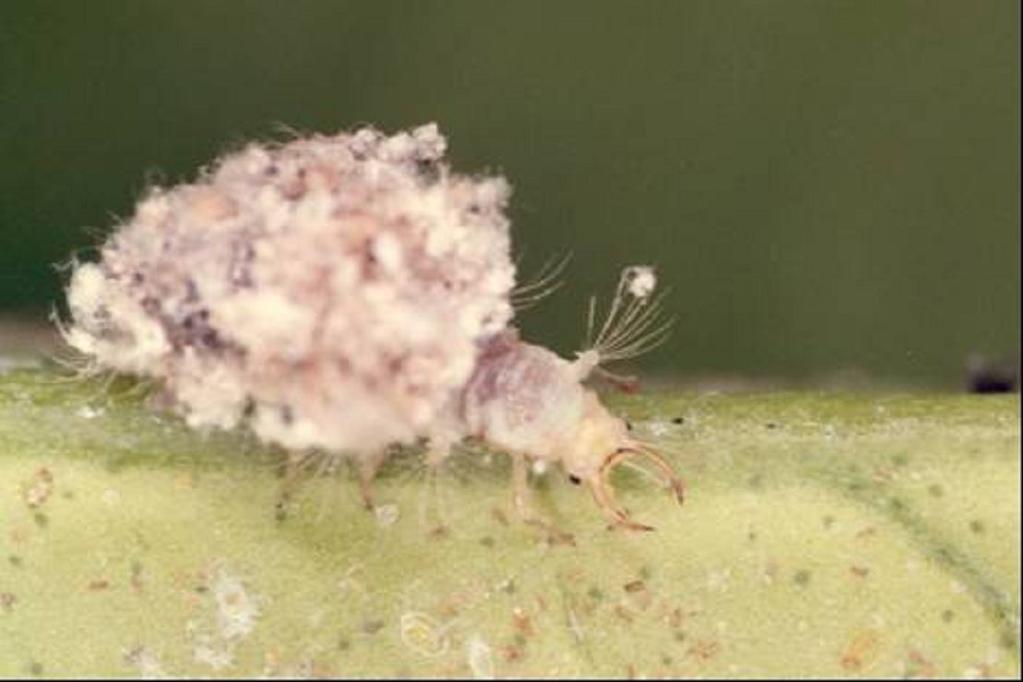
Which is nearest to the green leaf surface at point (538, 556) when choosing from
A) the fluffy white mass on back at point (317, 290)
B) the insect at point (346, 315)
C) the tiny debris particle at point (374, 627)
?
the tiny debris particle at point (374, 627)

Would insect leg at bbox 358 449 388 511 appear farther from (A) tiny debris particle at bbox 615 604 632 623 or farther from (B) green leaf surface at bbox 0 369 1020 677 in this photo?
(A) tiny debris particle at bbox 615 604 632 623

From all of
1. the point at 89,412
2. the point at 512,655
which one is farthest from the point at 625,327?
the point at 89,412

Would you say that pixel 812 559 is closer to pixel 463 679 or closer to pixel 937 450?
pixel 937 450

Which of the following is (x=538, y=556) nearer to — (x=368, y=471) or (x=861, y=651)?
(x=368, y=471)

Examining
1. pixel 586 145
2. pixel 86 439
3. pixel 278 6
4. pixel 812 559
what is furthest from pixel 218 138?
pixel 812 559

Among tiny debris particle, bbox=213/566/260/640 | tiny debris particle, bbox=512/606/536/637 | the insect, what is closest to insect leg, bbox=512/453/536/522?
the insect

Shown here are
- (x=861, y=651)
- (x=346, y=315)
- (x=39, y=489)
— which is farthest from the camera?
(x=39, y=489)

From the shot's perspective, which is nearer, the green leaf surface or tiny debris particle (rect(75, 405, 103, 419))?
the green leaf surface
